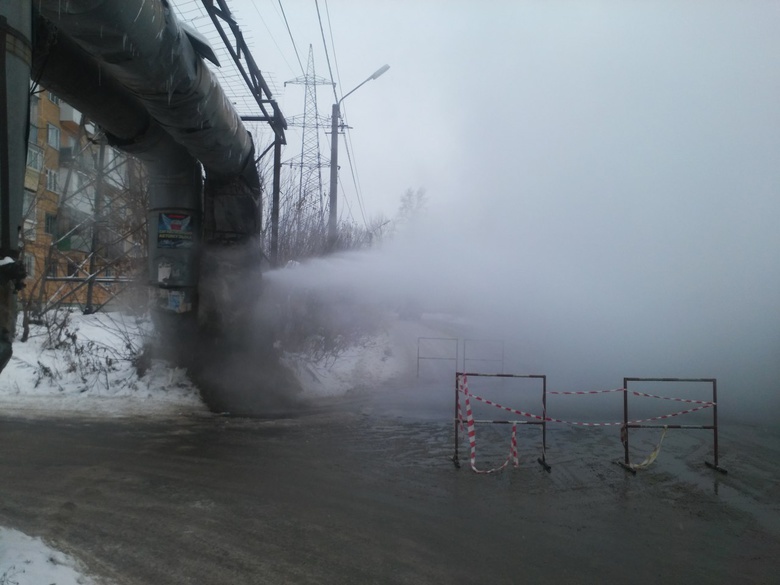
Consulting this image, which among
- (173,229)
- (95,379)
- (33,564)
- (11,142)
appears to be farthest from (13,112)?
(95,379)

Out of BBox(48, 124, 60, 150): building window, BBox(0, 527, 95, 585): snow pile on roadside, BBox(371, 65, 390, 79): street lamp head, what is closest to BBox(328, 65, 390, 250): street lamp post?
BBox(371, 65, 390, 79): street lamp head

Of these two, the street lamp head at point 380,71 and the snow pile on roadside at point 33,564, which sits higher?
the street lamp head at point 380,71

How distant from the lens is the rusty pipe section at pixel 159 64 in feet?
17.8

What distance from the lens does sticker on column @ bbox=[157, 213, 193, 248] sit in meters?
11.7

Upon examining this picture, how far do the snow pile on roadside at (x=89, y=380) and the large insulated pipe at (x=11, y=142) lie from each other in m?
7.79

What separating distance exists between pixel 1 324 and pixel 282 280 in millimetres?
10823

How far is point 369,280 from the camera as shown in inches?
720

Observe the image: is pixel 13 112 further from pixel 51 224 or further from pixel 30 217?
pixel 51 224

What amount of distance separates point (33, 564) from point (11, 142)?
9.56 ft

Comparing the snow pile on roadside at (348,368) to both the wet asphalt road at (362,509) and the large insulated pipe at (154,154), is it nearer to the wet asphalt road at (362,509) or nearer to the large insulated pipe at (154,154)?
the large insulated pipe at (154,154)

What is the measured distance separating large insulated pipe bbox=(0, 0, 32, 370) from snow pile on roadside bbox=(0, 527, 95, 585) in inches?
59.6

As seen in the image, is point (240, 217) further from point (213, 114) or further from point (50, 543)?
point (50, 543)

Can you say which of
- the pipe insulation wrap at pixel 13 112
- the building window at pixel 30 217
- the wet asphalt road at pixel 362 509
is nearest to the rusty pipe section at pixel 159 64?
the pipe insulation wrap at pixel 13 112

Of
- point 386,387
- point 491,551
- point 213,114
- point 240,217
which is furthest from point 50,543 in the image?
point 386,387
